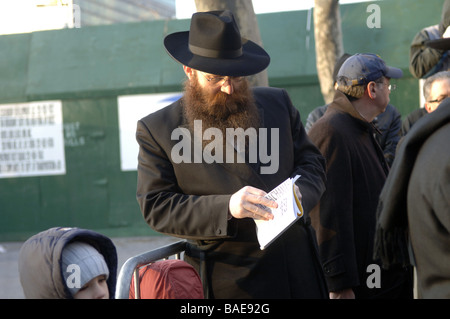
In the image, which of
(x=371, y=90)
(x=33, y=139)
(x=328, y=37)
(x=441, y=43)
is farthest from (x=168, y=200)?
(x=33, y=139)

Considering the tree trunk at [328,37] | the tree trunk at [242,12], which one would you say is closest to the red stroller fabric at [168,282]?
the tree trunk at [242,12]

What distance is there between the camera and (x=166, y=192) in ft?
9.22

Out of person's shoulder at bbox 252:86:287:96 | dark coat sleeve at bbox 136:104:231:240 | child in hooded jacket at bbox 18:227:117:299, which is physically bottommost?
child in hooded jacket at bbox 18:227:117:299

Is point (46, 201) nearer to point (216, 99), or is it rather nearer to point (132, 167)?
point (132, 167)

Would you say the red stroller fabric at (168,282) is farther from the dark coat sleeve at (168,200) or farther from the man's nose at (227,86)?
the man's nose at (227,86)

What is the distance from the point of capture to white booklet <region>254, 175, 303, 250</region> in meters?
2.47

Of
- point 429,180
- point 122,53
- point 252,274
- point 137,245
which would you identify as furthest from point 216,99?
point 122,53

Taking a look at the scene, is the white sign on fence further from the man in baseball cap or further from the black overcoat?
the black overcoat

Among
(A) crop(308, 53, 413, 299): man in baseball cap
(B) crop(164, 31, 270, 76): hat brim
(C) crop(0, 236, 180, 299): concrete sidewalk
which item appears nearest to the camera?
(B) crop(164, 31, 270, 76): hat brim

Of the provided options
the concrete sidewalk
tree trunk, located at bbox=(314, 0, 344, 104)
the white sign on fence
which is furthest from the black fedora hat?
the white sign on fence

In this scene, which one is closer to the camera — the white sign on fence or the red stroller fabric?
the red stroller fabric

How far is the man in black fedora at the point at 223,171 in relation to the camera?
2.76 meters

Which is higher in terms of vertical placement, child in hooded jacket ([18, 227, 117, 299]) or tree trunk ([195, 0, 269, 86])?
tree trunk ([195, 0, 269, 86])

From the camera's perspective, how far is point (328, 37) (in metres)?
8.21
